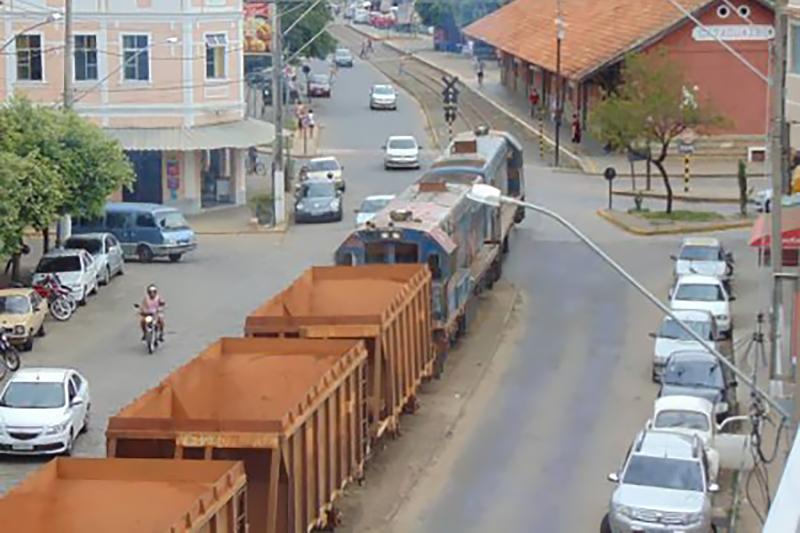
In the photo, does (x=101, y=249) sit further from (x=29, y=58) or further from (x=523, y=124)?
(x=523, y=124)

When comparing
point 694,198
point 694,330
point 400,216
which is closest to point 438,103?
point 694,198

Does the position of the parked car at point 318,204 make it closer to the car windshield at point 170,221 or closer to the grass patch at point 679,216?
the car windshield at point 170,221

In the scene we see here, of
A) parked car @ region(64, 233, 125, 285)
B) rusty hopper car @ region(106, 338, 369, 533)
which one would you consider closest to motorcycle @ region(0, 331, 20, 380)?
parked car @ region(64, 233, 125, 285)

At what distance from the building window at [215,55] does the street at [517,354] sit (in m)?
6.37

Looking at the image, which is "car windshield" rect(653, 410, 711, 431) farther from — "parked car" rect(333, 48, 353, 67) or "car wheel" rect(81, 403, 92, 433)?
"parked car" rect(333, 48, 353, 67)

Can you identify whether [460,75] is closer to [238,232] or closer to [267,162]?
[267,162]

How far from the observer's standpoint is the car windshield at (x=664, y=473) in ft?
76.6

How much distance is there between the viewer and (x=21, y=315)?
34938 mm

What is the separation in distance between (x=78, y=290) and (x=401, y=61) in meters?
85.0

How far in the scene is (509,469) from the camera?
2723 centimetres

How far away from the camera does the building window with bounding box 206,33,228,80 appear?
55375mm

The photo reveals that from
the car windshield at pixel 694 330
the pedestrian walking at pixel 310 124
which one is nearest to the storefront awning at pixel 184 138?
the pedestrian walking at pixel 310 124

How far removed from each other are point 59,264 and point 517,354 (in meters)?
11.4

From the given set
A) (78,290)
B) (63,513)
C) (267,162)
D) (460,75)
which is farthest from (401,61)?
(63,513)
